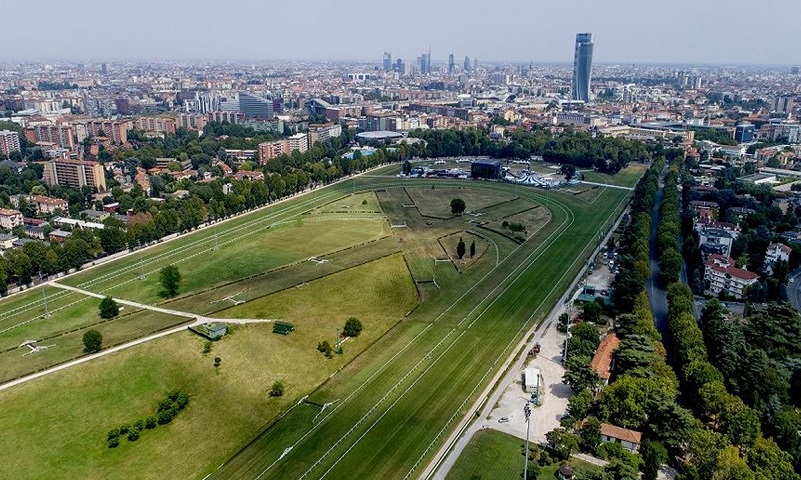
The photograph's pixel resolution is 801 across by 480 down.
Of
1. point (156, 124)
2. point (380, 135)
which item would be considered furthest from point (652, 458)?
point (156, 124)

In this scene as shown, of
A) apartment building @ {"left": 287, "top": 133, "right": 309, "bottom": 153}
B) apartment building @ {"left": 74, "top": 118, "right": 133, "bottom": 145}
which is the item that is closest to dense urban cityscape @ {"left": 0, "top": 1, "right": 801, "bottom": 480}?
apartment building @ {"left": 287, "top": 133, "right": 309, "bottom": 153}

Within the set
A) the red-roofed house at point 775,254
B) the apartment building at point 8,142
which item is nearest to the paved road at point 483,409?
the red-roofed house at point 775,254

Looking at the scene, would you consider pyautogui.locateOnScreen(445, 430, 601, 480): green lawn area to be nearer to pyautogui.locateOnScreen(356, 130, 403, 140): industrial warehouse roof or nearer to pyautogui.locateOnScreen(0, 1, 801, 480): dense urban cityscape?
pyautogui.locateOnScreen(0, 1, 801, 480): dense urban cityscape

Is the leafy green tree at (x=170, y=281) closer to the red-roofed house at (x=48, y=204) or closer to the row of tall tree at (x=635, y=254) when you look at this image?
the row of tall tree at (x=635, y=254)

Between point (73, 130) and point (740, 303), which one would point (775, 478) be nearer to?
point (740, 303)

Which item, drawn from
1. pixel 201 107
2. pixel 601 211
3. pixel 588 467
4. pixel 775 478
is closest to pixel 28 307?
pixel 588 467

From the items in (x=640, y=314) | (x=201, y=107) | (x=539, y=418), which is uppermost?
(x=201, y=107)
